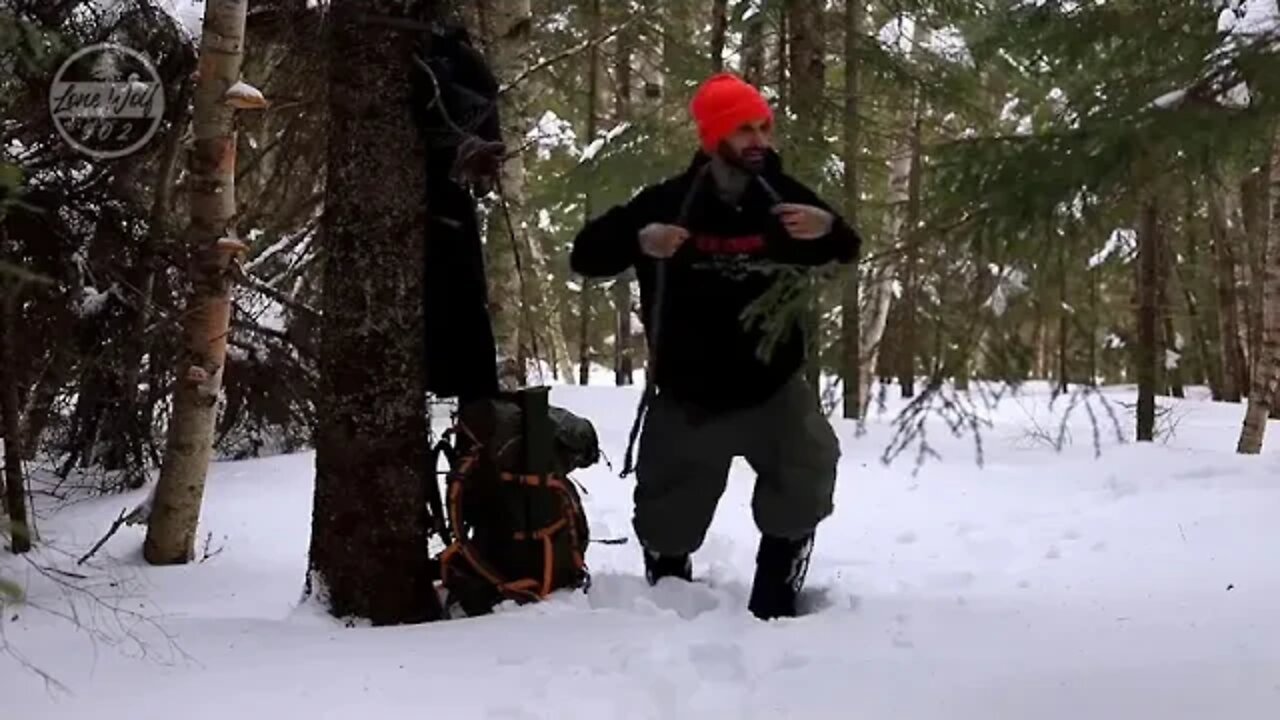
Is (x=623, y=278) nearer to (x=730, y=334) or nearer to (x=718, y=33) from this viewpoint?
(x=718, y=33)

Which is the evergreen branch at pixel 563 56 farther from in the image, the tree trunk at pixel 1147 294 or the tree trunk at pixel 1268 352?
the tree trunk at pixel 1268 352

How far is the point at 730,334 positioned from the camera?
3910mm

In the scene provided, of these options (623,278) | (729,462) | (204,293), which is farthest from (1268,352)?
(204,293)

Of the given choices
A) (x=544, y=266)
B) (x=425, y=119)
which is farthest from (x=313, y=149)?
(x=544, y=266)

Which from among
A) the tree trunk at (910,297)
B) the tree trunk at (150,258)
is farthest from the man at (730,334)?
the tree trunk at (150,258)

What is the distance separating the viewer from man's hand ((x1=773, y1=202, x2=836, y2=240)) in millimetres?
3699

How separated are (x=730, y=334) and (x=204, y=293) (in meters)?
2.43

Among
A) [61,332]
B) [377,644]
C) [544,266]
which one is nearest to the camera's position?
[377,644]

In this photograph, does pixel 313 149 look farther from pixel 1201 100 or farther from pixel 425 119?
pixel 1201 100

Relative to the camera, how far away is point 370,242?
3.76 m

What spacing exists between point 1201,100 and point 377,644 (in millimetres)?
2466

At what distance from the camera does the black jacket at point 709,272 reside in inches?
154

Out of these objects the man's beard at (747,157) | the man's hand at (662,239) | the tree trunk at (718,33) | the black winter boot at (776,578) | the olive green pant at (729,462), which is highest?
the tree trunk at (718,33)

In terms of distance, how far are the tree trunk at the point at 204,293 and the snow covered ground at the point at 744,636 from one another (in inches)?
10.7
